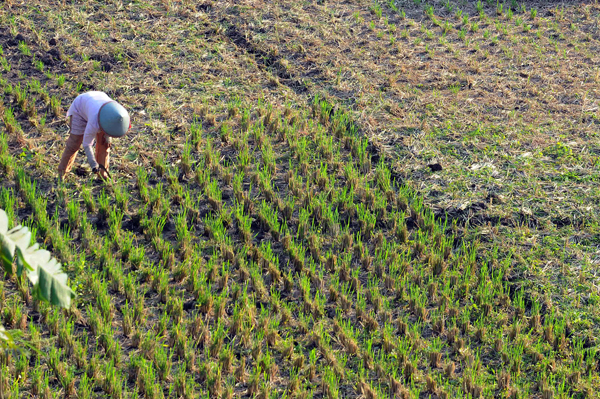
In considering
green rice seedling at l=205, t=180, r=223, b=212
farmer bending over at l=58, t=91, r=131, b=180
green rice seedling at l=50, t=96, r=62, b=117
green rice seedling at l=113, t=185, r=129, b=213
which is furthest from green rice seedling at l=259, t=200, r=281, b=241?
green rice seedling at l=50, t=96, r=62, b=117

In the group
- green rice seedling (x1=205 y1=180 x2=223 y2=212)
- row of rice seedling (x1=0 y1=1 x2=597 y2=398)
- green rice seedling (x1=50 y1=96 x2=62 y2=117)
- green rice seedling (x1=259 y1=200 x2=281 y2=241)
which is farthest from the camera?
green rice seedling (x1=50 y1=96 x2=62 y2=117)

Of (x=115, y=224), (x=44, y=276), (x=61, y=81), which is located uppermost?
(x=44, y=276)

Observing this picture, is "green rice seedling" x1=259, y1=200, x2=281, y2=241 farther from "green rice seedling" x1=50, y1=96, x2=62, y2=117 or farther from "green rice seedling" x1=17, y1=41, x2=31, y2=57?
"green rice seedling" x1=17, y1=41, x2=31, y2=57

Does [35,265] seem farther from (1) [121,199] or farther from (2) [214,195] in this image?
(2) [214,195]

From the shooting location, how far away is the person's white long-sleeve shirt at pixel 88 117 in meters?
4.79

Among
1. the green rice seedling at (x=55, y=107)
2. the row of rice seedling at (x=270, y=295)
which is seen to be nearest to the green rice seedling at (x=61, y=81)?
the green rice seedling at (x=55, y=107)

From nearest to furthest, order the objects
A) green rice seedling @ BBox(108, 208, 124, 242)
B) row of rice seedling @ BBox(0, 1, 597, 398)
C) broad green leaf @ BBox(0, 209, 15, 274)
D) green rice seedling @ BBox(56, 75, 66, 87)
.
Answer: broad green leaf @ BBox(0, 209, 15, 274), row of rice seedling @ BBox(0, 1, 597, 398), green rice seedling @ BBox(108, 208, 124, 242), green rice seedling @ BBox(56, 75, 66, 87)

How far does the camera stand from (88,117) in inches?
189

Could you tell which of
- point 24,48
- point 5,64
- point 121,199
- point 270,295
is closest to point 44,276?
point 270,295

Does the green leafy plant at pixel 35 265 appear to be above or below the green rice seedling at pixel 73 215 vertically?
above

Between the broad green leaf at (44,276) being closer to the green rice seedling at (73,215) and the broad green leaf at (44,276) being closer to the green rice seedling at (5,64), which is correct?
the green rice seedling at (73,215)

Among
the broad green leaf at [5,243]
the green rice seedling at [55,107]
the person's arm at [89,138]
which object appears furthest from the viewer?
the green rice seedling at [55,107]

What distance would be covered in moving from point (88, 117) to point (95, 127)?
0.09 meters

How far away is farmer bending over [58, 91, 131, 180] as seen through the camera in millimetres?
4691
